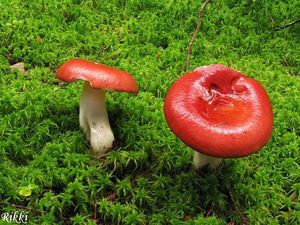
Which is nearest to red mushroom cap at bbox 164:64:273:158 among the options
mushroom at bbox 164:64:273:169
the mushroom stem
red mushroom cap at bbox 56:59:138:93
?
mushroom at bbox 164:64:273:169

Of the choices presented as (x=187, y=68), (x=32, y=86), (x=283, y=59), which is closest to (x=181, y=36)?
(x=187, y=68)

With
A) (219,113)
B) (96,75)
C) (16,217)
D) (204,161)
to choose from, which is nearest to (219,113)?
(219,113)

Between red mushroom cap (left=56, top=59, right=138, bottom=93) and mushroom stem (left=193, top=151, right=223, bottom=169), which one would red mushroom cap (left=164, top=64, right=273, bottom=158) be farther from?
mushroom stem (left=193, top=151, right=223, bottom=169)

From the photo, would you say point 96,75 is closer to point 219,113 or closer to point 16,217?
point 219,113

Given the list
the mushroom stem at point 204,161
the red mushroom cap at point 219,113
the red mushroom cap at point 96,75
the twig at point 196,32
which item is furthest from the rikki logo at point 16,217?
the twig at point 196,32

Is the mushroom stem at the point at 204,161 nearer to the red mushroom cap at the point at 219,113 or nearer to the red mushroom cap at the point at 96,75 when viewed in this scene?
the red mushroom cap at the point at 219,113

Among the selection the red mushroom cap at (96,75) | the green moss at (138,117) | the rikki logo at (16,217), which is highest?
the red mushroom cap at (96,75)
